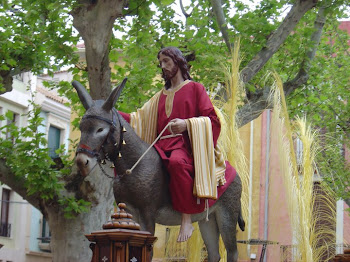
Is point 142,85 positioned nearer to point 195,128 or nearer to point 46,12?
point 46,12

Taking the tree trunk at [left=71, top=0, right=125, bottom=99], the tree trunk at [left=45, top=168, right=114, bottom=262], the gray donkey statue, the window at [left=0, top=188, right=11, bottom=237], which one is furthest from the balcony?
the gray donkey statue

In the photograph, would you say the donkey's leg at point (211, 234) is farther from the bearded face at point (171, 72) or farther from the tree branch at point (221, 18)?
the tree branch at point (221, 18)

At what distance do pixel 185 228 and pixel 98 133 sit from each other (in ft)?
3.78

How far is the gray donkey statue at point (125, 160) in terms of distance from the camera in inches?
268

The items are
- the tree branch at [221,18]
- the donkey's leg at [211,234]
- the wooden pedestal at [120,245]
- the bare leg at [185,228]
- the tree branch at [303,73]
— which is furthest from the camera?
the tree branch at [303,73]

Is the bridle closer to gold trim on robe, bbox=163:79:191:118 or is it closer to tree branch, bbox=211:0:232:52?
gold trim on robe, bbox=163:79:191:118

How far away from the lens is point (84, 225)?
1312cm

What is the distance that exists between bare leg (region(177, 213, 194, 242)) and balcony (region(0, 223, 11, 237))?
25890 millimetres

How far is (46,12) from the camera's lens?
1381cm

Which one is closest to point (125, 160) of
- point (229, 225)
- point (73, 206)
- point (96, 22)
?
point (229, 225)

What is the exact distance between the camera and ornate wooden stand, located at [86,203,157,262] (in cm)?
608

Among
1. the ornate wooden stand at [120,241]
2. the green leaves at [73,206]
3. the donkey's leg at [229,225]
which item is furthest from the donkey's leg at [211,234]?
the green leaves at [73,206]

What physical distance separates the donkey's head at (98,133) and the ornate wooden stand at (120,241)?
59 centimetres

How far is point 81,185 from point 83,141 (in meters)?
6.74
